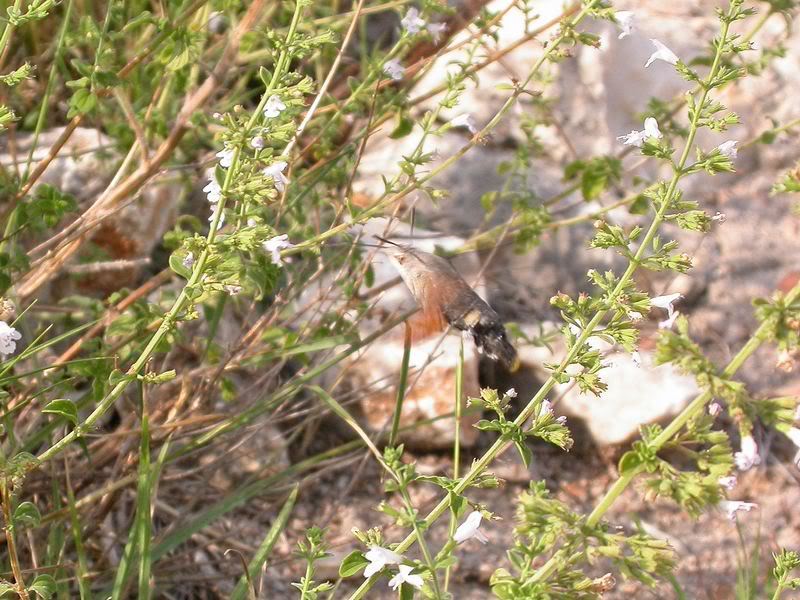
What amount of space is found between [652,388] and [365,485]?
1093 millimetres

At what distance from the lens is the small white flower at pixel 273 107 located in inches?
78.6

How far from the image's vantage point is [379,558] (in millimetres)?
1842

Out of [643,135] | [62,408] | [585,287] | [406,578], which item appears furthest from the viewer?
[585,287]

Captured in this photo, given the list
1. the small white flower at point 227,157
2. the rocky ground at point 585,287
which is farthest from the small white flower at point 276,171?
the rocky ground at point 585,287

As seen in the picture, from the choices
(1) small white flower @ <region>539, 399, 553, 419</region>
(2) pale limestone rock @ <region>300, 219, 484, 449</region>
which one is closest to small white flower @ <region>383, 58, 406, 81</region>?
(2) pale limestone rock @ <region>300, 219, 484, 449</region>

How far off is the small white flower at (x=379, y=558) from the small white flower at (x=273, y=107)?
810 millimetres

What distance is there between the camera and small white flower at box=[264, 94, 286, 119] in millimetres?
1997

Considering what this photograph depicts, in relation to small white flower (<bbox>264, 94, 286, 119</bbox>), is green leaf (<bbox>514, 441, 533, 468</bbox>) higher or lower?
lower

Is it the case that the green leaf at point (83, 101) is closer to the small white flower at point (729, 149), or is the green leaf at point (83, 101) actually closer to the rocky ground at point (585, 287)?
the rocky ground at point (585, 287)

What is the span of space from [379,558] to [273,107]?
2.78 ft

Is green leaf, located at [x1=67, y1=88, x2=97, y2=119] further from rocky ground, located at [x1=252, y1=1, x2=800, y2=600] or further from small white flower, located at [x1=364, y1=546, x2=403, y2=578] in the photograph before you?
small white flower, located at [x1=364, y1=546, x2=403, y2=578]

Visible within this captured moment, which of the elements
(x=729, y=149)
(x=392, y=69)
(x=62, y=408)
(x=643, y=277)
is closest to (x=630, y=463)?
(x=729, y=149)

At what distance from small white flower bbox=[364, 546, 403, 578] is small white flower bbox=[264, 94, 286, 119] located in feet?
2.66

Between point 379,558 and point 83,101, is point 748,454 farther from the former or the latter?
point 83,101
